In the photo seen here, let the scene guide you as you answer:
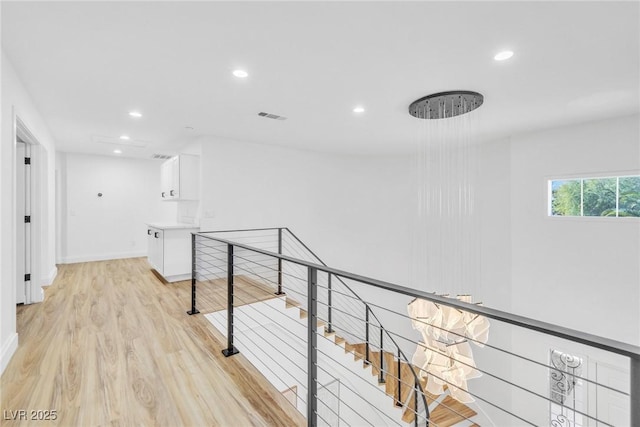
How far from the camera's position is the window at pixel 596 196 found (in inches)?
145

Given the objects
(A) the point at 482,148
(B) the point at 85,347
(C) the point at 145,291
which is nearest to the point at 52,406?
(B) the point at 85,347

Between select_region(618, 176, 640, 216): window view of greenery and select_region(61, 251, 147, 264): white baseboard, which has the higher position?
select_region(618, 176, 640, 216): window view of greenery

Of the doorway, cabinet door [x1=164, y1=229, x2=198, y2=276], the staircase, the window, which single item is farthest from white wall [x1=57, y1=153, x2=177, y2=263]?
the window

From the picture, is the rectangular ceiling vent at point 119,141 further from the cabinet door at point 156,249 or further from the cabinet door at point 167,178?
the cabinet door at point 156,249

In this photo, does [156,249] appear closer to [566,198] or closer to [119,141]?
[119,141]

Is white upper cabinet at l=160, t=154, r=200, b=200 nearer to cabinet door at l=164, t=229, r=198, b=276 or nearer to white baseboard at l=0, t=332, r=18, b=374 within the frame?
cabinet door at l=164, t=229, r=198, b=276

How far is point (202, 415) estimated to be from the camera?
181 centimetres

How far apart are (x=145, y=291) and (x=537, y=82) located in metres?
5.14

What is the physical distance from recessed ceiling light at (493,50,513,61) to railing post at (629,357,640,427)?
2.23 meters

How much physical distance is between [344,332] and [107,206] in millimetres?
5946

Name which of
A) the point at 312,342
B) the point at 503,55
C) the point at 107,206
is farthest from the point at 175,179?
the point at 503,55

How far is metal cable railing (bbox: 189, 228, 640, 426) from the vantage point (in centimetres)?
93

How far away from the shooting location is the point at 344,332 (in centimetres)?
410

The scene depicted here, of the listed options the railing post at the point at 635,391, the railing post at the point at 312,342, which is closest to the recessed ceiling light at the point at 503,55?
the railing post at the point at 312,342
